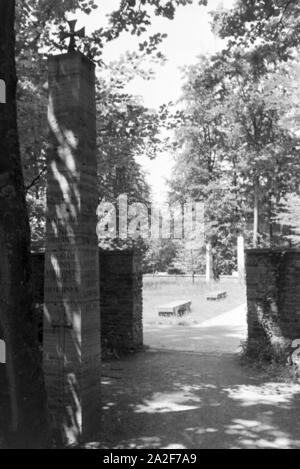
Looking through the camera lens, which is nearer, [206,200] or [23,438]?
[23,438]

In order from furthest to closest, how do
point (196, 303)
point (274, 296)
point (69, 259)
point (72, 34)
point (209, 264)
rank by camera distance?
point (209, 264)
point (196, 303)
point (274, 296)
point (72, 34)
point (69, 259)

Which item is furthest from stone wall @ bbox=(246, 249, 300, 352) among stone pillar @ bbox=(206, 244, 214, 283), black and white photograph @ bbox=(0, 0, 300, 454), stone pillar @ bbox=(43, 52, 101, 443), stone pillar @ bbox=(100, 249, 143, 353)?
stone pillar @ bbox=(206, 244, 214, 283)

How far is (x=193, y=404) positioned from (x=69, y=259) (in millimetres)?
3043

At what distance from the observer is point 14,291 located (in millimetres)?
4789

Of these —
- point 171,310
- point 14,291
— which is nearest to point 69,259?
point 14,291

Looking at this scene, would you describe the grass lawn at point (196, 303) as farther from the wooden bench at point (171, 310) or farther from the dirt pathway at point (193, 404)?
the dirt pathway at point (193, 404)

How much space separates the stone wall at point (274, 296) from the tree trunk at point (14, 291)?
5.79 metres

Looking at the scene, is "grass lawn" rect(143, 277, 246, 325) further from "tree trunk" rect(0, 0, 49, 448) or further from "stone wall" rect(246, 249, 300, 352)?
"tree trunk" rect(0, 0, 49, 448)

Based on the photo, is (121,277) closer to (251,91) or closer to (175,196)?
(251,91)

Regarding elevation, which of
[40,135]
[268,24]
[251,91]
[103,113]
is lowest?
[40,135]

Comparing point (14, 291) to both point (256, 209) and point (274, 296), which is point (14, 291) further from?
point (256, 209)

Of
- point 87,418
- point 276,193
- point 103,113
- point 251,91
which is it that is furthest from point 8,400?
point 276,193

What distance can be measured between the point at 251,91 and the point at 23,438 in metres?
30.8

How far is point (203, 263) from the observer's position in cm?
5412
